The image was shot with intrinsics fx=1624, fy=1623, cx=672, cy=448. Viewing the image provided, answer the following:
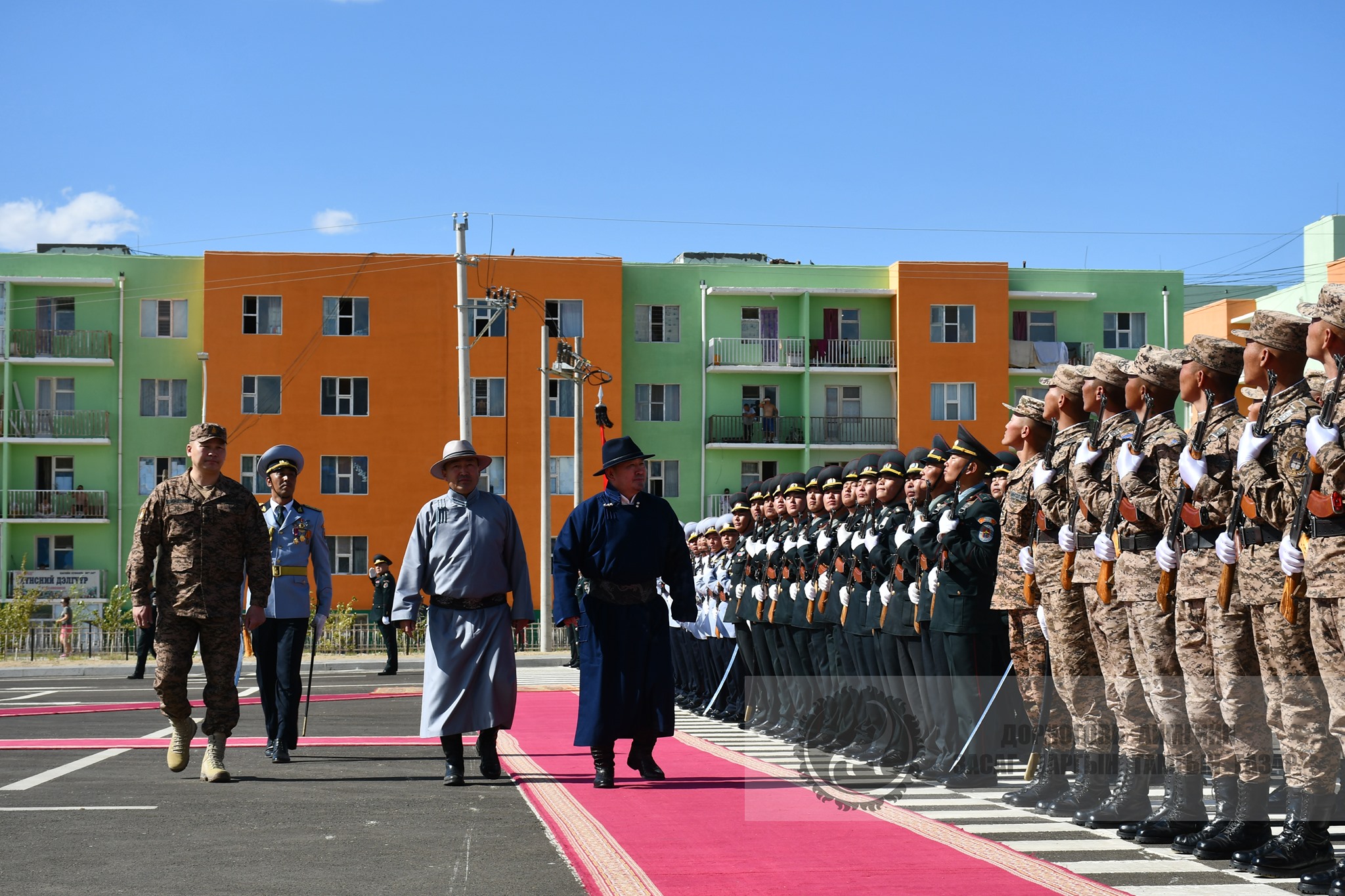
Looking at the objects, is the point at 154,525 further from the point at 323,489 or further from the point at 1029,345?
the point at 1029,345

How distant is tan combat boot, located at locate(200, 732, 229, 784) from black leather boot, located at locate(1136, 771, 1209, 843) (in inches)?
221

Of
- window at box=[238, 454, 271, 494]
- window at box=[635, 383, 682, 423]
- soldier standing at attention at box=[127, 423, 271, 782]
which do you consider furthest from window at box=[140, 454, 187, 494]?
soldier standing at attention at box=[127, 423, 271, 782]

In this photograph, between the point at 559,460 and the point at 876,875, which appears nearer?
the point at 876,875

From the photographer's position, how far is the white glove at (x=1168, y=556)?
772cm

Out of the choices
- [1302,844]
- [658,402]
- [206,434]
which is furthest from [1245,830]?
[658,402]

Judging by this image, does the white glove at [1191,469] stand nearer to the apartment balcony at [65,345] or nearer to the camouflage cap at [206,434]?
the camouflage cap at [206,434]

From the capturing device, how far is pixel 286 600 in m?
12.1

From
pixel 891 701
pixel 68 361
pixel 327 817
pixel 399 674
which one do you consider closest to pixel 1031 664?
pixel 891 701

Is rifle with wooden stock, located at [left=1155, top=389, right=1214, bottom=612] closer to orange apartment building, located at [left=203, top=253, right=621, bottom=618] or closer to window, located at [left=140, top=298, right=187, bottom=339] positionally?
orange apartment building, located at [left=203, top=253, right=621, bottom=618]

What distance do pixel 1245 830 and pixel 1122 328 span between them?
48235mm

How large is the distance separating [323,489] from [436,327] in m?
6.03

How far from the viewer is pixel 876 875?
22.3ft

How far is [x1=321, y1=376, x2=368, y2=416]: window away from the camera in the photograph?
164 ft

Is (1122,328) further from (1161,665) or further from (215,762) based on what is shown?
(1161,665)
